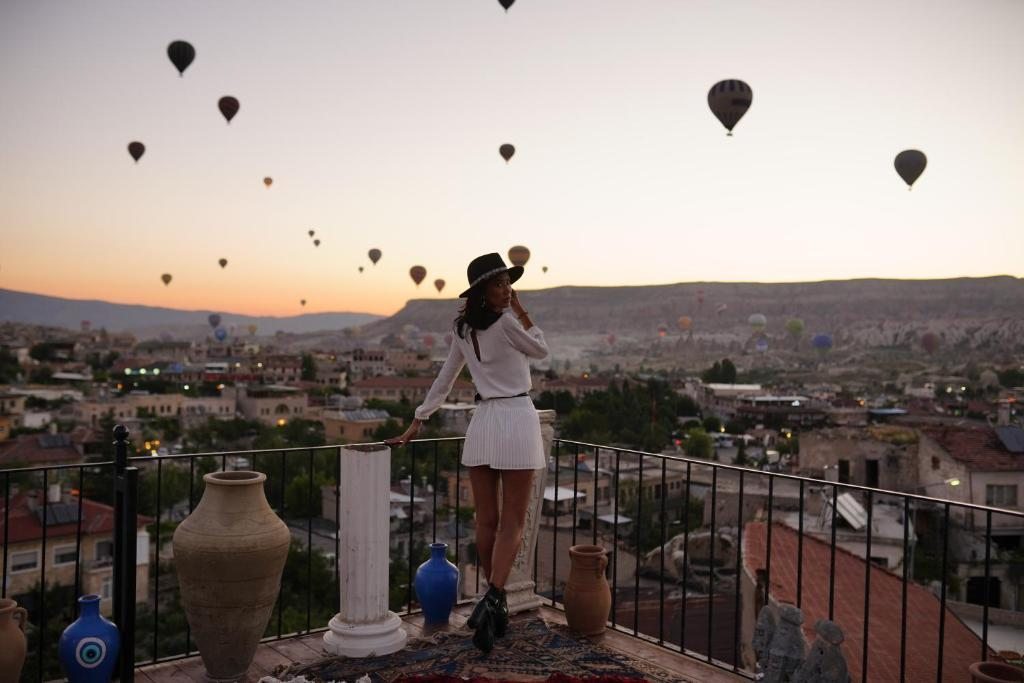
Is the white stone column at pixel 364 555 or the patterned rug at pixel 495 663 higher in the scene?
the white stone column at pixel 364 555

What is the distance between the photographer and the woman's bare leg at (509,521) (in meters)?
3.23

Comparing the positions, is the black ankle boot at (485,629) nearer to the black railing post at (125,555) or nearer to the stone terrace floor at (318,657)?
the stone terrace floor at (318,657)

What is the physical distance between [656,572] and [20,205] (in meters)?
40.8

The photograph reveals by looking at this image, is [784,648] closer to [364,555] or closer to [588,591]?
[588,591]

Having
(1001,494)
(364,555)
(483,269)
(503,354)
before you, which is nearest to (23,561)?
(364,555)

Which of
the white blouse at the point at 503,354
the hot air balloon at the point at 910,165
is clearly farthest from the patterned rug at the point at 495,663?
the hot air balloon at the point at 910,165

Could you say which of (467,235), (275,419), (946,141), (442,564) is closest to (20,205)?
(275,419)

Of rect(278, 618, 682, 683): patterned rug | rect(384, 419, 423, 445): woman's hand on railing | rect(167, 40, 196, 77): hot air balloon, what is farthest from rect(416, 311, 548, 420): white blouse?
rect(167, 40, 196, 77): hot air balloon

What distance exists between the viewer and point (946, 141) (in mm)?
39562

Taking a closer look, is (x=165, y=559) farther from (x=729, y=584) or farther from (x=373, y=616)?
(x=373, y=616)

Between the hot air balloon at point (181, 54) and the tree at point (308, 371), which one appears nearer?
the hot air balloon at point (181, 54)

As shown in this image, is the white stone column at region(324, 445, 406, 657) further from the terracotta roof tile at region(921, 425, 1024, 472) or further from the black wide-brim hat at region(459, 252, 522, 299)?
the terracotta roof tile at region(921, 425, 1024, 472)

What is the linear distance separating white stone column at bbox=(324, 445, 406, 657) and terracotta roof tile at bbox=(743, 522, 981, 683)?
4934 millimetres

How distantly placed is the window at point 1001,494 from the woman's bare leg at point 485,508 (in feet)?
92.7
